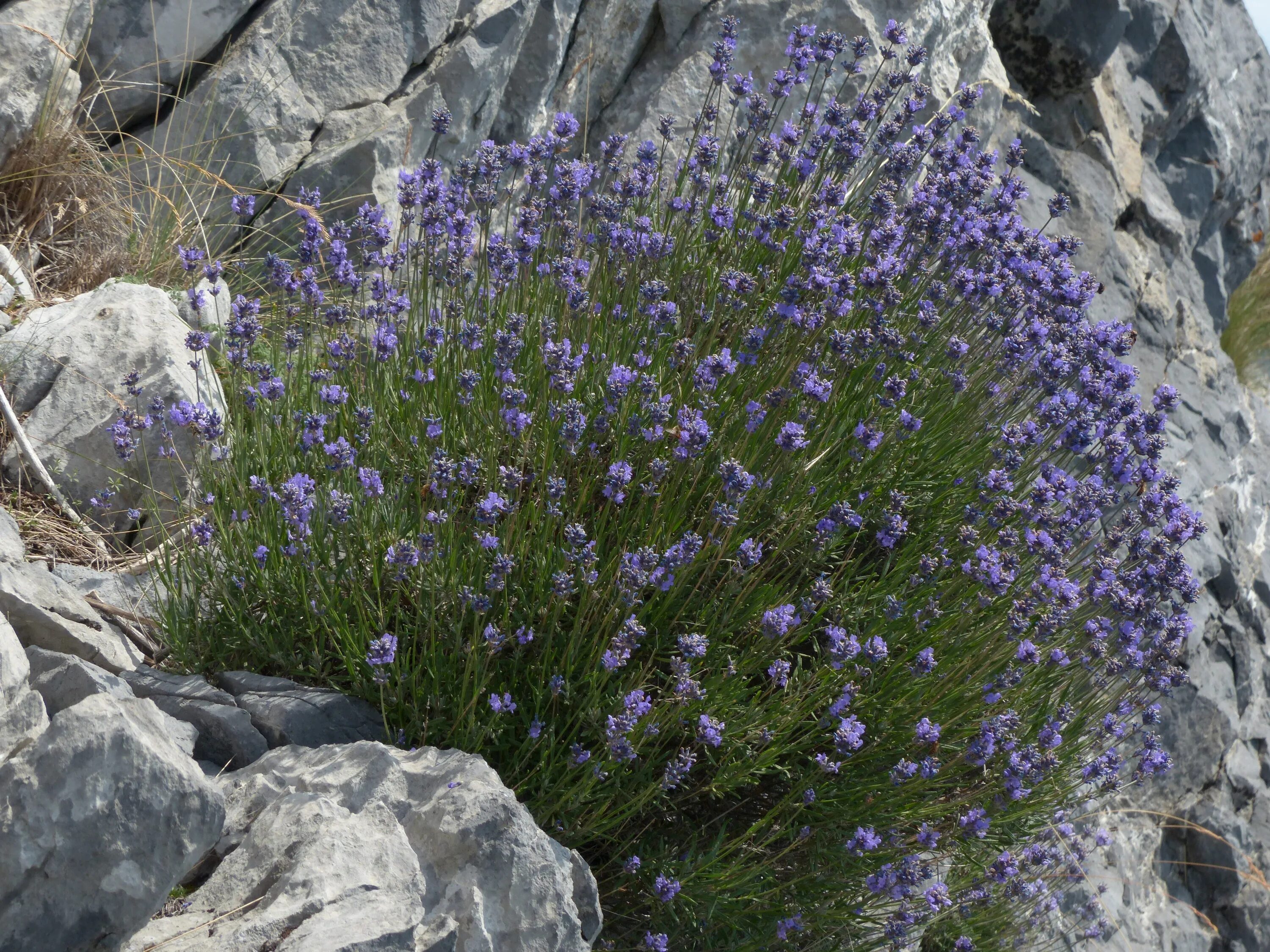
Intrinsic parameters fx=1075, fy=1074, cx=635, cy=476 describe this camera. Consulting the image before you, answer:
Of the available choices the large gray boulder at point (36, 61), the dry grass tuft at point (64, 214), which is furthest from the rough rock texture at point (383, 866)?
the large gray boulder at point (36, 61)

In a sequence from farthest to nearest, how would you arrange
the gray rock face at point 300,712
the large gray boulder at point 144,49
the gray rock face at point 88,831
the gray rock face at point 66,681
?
the large gray boulder at point 144,49, the gray rock face at point 300,712, the gray rock face at point 66,681, the gray rock face at point 88,831

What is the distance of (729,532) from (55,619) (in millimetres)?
1688

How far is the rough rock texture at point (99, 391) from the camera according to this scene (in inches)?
144

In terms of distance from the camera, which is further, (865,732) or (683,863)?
(865,732)

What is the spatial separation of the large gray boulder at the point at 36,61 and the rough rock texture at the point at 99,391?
94cm

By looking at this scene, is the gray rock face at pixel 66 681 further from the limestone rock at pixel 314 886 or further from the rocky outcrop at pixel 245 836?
the limestone rock at pixel 314 886

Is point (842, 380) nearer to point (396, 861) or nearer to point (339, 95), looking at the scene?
point (396, 861)

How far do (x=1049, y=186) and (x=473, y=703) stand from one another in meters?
5.94

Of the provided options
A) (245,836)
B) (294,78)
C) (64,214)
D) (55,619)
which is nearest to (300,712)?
(245,836)

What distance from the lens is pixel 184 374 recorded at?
3.75 metres

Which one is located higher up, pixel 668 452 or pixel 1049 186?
pixel 1049 186

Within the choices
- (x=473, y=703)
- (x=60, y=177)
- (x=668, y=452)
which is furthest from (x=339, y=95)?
(x=473, y=703)

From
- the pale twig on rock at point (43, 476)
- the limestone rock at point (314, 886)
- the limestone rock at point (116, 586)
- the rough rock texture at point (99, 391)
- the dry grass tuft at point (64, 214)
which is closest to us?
the limestone rock at point (314, 886)

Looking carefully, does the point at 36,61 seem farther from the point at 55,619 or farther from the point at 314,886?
the point at 314,886
